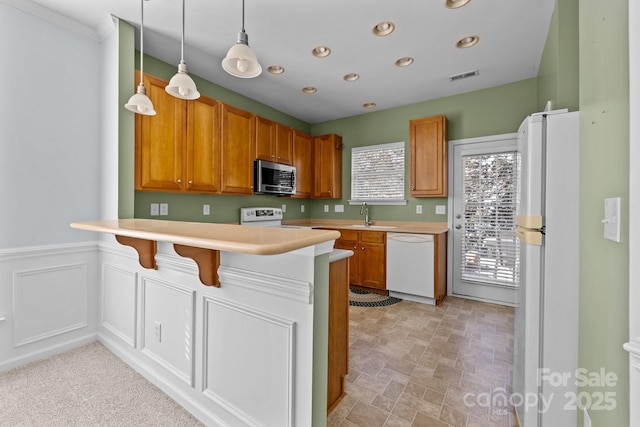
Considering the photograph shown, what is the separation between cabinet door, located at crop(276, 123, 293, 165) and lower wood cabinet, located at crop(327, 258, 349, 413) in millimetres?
2707

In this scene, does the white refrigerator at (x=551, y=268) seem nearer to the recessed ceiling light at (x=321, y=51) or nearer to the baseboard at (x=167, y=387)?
the baseboard at (x=167, y=387)

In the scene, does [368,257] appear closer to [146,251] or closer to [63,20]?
[146,251]

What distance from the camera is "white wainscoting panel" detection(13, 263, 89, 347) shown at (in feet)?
6.70

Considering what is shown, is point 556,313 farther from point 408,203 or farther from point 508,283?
point 408,203

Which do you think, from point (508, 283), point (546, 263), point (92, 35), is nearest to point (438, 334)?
point (508, 283)

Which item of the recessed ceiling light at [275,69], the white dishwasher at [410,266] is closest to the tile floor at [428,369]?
the white dishwasher at [410,266]

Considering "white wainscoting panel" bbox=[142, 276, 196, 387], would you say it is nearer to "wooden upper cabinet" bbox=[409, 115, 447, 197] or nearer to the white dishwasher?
the white dishwasher

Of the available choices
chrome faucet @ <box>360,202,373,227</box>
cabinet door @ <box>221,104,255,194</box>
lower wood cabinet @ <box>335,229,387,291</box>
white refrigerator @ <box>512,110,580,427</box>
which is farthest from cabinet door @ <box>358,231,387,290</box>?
white refrigerator @ <box>512,110,580,427</box>

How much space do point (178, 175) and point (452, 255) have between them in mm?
3427

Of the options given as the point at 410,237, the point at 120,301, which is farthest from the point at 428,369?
the point at 120,301

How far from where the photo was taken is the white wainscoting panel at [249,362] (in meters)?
1.18

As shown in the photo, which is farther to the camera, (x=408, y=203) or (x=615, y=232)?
(x=408, y=203)

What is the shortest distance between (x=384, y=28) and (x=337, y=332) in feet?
7.86

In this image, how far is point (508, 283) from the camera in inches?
128
